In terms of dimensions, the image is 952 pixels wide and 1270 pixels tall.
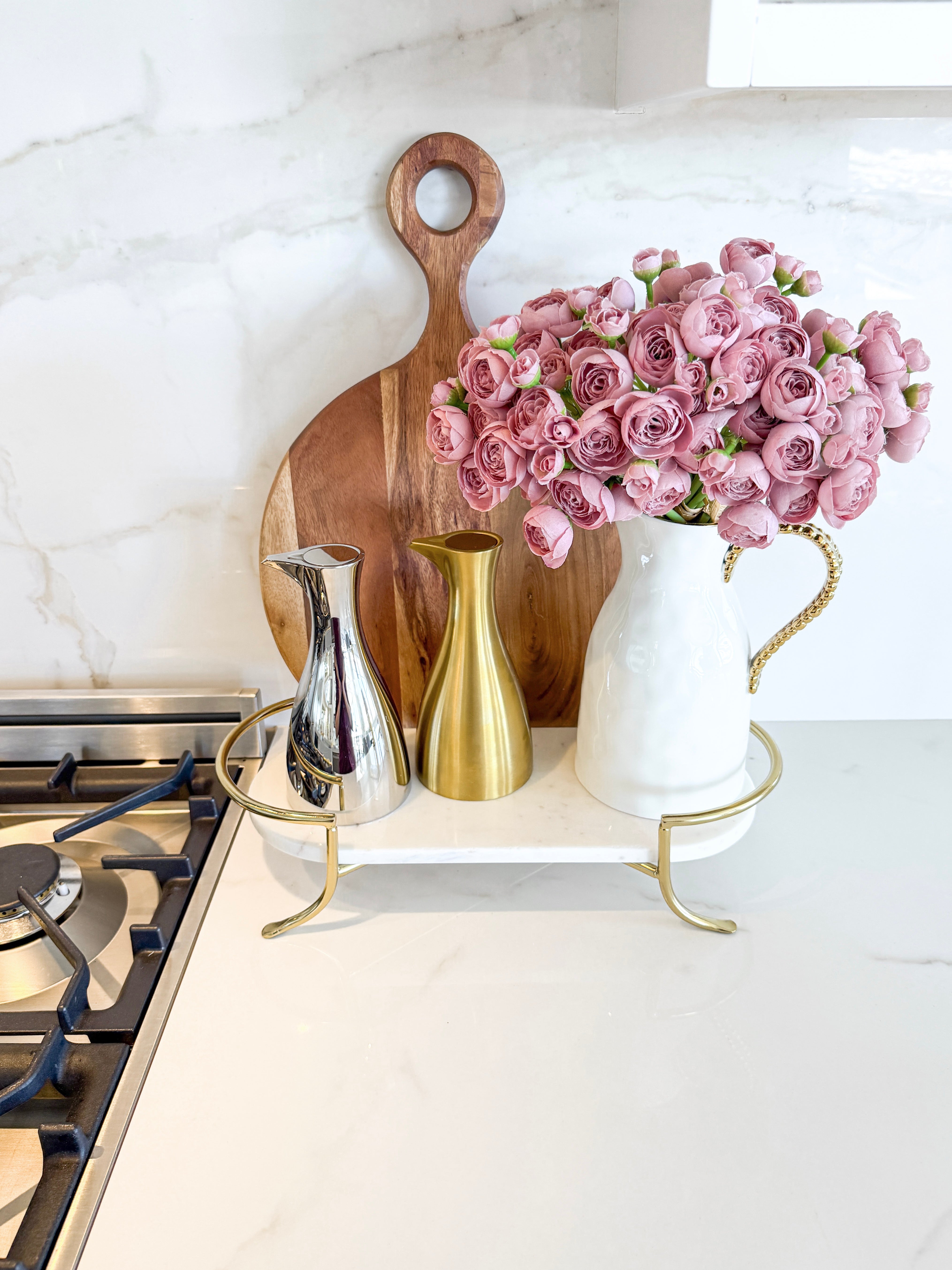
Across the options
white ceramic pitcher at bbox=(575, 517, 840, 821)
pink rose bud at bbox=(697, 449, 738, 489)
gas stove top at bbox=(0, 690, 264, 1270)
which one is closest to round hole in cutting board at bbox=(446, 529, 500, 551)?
white ceramic pitcher at bbox=(575, 517, 840, 821)

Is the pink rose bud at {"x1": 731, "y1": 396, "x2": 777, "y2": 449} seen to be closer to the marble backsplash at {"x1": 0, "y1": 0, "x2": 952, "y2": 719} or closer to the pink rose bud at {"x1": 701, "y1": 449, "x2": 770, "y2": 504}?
the pink rose bud at {"x1": 701, "y1": 449, "x2": 770, "y2": 504}

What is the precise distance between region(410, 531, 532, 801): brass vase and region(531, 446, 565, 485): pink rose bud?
13 cm

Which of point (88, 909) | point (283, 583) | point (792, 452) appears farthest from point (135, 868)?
point (792, 452)

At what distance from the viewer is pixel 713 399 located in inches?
20.2

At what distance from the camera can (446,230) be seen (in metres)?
0.75

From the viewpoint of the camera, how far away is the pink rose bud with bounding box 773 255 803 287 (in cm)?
60

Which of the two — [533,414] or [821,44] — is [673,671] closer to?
[533,414]

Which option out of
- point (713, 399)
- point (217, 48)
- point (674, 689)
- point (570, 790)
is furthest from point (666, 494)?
point (217, 48)

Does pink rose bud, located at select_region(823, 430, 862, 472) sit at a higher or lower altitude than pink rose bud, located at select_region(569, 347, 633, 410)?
lower

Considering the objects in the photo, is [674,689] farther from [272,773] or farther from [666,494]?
[272,773]

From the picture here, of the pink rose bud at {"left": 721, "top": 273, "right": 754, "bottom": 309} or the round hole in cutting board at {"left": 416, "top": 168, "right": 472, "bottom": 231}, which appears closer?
the pink rose bud at {"left": 721, "top": 273, "right": 754, "bottom": 309}

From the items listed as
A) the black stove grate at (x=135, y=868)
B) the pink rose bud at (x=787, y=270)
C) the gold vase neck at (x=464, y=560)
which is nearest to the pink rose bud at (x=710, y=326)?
the pink rose bud at (x=787, y=270)

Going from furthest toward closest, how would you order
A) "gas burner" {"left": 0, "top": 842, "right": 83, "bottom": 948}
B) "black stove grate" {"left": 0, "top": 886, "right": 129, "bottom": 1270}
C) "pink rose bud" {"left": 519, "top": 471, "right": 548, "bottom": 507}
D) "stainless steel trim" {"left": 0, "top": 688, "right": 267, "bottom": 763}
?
"stainless steel trim" {"left": 0, "top": 688, "right": 267, "bottom": 763}
"gas burner" {"left": 0, "top": 842, "right": 83, "bottom": 948}
"pink rose bud" {"left": 519, "top": 471, "right": 548, "bottom": 507}
"black stove grate" {"left": 0, "top": 886, "right": 129, "bottom": 1270}

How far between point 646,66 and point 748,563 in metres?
0.46
